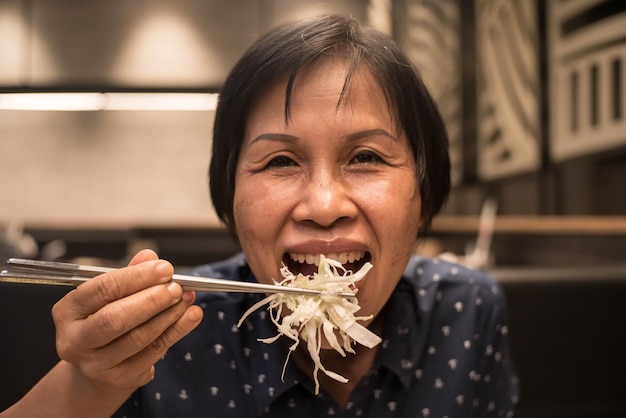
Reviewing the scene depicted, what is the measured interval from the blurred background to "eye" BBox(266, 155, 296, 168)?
239mm

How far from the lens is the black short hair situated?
855 mm

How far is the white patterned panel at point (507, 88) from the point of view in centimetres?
340

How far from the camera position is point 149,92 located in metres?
3.98

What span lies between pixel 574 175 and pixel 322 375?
2487 millimetres

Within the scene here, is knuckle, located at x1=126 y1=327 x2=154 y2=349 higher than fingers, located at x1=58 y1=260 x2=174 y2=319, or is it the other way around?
fingers, located at x1=58 y1=260 x2=174 y2=319

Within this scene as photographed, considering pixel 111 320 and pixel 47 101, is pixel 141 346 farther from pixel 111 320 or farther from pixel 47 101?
pixel 47 101

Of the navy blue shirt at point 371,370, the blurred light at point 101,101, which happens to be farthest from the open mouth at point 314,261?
the blurred light at point 101,101

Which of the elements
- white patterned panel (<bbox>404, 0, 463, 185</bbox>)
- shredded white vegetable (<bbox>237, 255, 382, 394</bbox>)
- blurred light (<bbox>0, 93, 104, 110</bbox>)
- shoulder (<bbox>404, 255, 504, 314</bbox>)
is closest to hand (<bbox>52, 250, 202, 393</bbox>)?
shredded white vegetable (<bbox>237, 255, 382, 394</bbox>)

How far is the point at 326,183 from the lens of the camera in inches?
31.4

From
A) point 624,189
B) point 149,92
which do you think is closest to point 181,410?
point 624,189

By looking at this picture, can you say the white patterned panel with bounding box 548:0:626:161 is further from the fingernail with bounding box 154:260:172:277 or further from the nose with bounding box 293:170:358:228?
the fingernail with bounding box 154:260:172:277

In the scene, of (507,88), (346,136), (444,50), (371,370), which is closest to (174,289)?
(346,136)

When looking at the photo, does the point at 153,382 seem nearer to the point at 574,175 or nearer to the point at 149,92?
the point at 574,175

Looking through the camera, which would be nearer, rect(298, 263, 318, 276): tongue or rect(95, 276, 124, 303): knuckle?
rect(95, 276, 124, 303): knuckle
